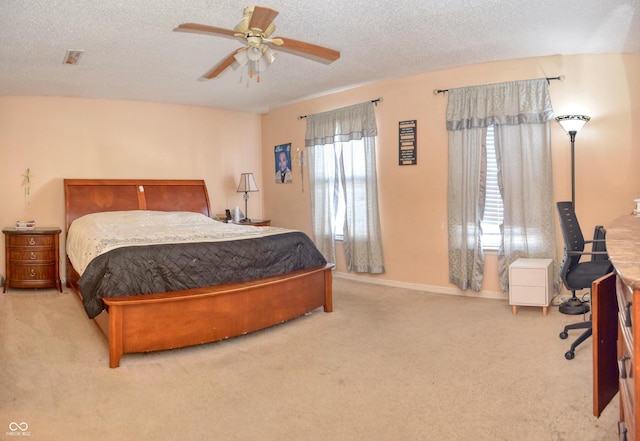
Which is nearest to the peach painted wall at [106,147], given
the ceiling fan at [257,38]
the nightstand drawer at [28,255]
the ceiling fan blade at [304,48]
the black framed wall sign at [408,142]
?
the nightstand drawer at [28,255]

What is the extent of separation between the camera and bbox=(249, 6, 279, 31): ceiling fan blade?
2.41 metres

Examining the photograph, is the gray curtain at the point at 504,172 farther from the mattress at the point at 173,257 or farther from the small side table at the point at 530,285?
the mattress at the point at 173,257

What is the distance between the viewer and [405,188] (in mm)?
5180

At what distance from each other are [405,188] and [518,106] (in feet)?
4.75

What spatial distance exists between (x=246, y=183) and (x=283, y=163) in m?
0.62

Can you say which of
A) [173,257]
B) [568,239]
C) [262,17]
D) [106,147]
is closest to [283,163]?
[106,147]

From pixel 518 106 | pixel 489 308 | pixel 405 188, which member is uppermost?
pixel 518 106

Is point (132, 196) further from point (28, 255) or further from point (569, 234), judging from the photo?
point (569, 234)

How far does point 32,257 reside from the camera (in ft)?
16.6

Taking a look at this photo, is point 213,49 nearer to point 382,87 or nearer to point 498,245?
point 382,87

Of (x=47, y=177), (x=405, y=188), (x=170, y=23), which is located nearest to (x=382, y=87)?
(x=405, y=188)

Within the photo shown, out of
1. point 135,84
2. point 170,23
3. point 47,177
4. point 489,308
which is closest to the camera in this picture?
point 170,23

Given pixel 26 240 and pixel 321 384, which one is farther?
pixel 26 240

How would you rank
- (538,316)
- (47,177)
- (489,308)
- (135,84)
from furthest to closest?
(47,177)
(135,84)
(489,308)
(538,316)
